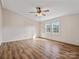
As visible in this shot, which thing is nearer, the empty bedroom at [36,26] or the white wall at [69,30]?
the empty bedroom at [36,26]

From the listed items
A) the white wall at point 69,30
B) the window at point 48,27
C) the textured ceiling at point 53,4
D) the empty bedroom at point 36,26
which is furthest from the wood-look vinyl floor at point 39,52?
the window at point 48,27

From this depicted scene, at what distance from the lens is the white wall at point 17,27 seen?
788cm

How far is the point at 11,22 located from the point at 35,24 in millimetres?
2779

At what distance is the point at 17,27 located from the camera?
8.58 metres

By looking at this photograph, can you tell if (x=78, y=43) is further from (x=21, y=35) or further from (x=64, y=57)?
(x=21, y=35)

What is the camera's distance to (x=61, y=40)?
7293mm

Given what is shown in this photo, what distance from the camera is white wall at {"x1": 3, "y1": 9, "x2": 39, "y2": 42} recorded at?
7879 mm

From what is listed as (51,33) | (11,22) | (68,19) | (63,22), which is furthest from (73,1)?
(11,22)

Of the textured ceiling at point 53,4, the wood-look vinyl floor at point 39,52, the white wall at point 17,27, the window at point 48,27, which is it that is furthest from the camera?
the window at point 48,27

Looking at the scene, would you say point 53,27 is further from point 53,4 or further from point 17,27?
point 53,4

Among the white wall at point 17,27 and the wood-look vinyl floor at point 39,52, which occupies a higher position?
the white wall at point 17,27

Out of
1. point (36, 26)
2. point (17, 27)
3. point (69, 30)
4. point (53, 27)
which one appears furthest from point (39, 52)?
point (36, 26)

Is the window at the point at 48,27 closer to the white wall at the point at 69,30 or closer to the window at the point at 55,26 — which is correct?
the window at the point at 55,26

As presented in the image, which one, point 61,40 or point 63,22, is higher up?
point 63,22
